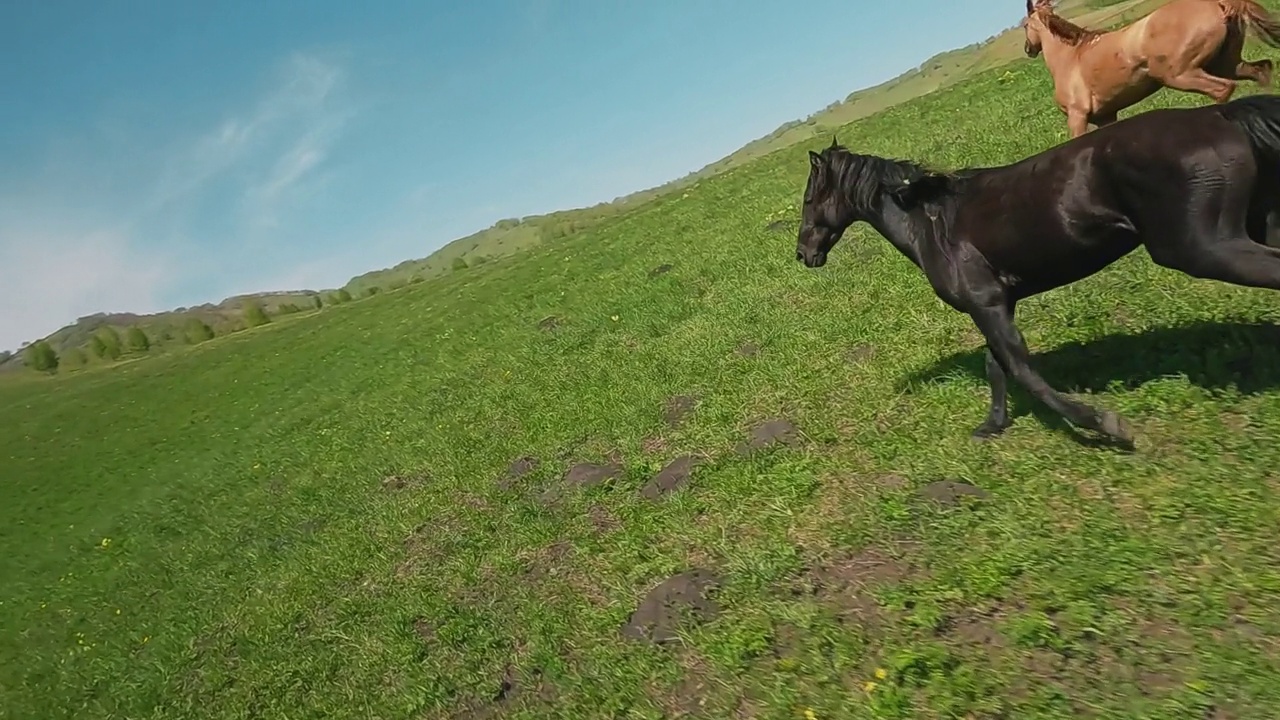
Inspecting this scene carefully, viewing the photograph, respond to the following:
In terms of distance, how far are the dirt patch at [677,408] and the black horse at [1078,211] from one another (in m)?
3.52

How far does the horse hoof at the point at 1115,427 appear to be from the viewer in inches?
243

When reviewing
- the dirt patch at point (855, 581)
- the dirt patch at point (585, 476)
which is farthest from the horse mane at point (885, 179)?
the dirt patch at point (585, 476)

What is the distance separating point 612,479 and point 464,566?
200cm

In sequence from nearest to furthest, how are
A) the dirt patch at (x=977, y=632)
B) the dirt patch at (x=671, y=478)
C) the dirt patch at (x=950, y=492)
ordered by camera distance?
the dirt patch at (x=977, y=632) < the dirt patch at (x=950, y=492) < the dirt patch at (x=671, y=478)

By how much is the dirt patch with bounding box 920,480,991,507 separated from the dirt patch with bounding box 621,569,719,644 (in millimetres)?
1894

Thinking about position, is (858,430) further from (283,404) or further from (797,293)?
(283,404)

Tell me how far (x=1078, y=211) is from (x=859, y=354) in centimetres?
411

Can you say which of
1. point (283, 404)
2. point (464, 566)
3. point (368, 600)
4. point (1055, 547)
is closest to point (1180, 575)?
point (1055, 547)

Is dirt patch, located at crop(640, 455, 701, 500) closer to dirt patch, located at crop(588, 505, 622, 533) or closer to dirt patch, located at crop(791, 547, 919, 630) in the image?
dirt patch, located at crop(588, 505, 622, 533)

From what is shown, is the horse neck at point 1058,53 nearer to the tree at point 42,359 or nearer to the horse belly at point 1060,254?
the horse belly at point 1060,254

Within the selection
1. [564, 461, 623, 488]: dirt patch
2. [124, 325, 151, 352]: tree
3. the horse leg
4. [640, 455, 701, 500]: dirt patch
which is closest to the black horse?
[640, 455, 701, 500]: dirt patch

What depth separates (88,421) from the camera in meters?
31.6

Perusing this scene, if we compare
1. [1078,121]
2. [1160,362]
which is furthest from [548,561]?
[1078,121]

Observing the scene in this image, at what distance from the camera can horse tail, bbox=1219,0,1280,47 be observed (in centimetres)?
937
